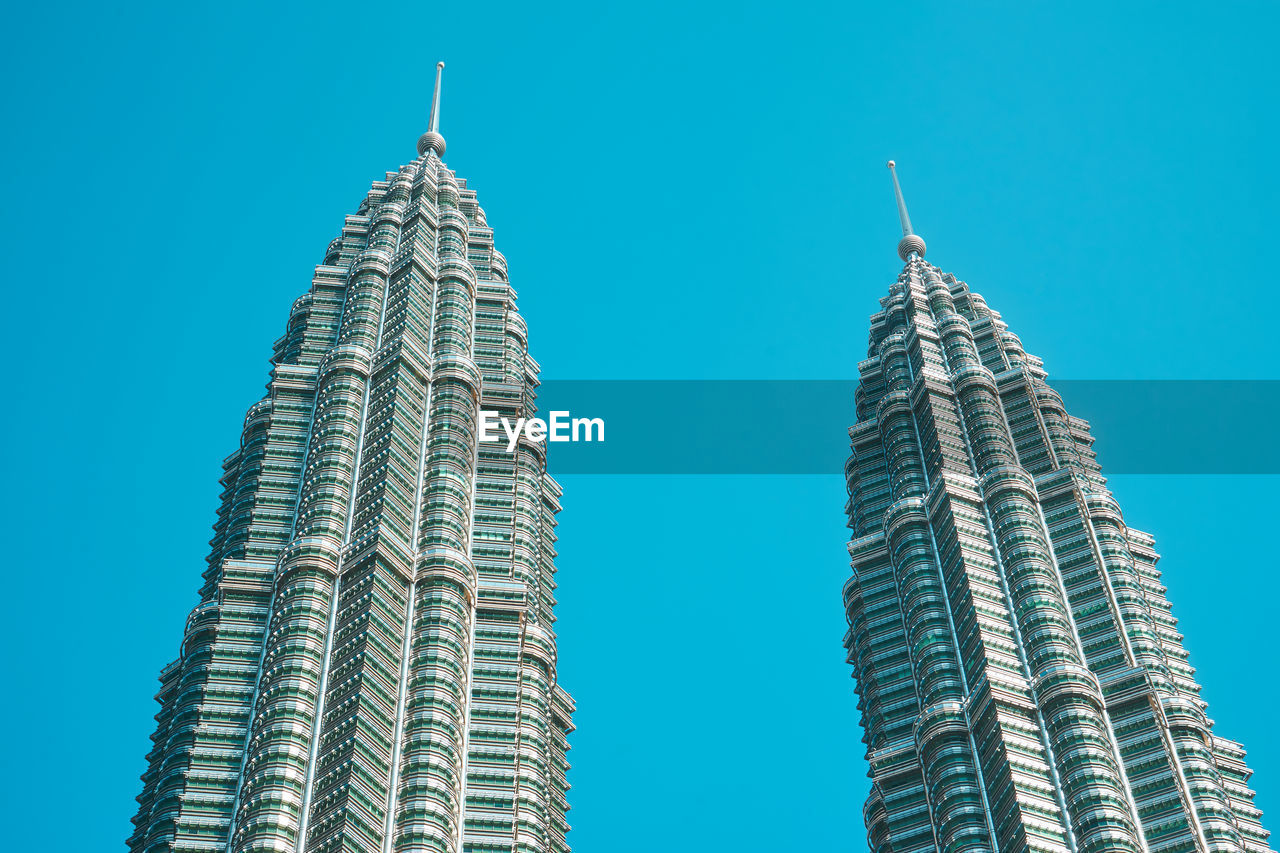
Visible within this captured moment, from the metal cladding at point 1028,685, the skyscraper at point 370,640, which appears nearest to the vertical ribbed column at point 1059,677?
the metal cladding at point 1028,685

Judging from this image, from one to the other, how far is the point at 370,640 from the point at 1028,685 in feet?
179

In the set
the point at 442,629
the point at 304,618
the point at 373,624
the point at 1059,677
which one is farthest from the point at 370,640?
the point at 1059,677

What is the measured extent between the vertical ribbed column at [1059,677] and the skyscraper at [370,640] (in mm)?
40867

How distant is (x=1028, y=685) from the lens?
6609 inches

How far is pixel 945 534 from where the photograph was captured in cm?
18988

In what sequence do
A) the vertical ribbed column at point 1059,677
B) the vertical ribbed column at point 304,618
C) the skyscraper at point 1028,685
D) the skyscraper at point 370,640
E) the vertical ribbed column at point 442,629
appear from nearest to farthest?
the vertical ribbed column at point 304,618, the skyscraper at point 370,640, the vertical ribbed column at point 442,629, the vertical ribbed column at point 1059,677, the skyscraper at point 1028,685

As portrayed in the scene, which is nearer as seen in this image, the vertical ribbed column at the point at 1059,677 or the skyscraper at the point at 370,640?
the skyscraper at the point at 370,640

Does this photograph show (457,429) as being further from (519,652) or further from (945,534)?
(945,534)

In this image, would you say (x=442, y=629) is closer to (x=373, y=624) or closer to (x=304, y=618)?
(x=373, y=624)

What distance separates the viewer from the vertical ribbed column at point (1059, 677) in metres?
152

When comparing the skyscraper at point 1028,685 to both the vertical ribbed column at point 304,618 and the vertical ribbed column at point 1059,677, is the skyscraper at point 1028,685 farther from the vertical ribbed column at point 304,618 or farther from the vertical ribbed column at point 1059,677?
the vertical ribbed column at point 304,618

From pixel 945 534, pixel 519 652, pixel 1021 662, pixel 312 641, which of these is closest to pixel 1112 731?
pixel 1021 662

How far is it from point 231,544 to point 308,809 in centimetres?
4162

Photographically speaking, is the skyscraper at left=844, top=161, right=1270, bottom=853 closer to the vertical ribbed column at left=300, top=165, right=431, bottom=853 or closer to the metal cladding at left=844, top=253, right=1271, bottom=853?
the metal cladding at left=844, top=253, right=1271, bottom=853
